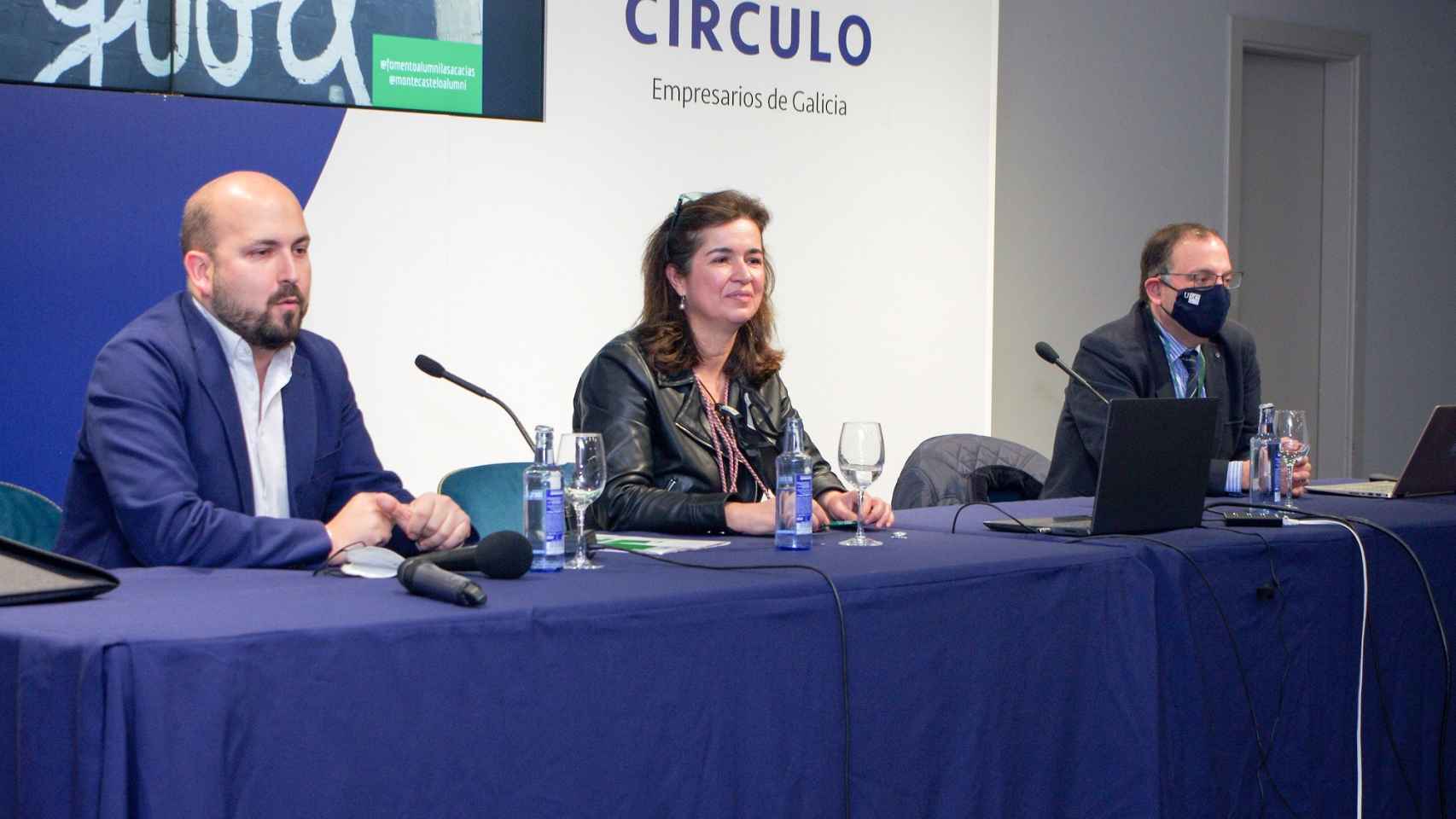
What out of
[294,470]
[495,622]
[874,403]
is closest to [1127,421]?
[495,622]

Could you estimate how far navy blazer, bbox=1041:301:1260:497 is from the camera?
3.64 m

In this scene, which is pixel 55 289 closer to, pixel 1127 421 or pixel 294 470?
pixel 294 470

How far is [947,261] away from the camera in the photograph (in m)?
4.82

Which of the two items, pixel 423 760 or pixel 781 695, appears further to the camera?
pixel 781 695

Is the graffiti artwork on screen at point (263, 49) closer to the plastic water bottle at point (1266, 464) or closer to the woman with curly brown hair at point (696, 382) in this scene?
the woman with curly brown hair at point (696, 382)

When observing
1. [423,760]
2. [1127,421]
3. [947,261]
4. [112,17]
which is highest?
[112,17]

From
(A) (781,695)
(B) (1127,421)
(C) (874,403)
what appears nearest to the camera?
(A) (781,695)

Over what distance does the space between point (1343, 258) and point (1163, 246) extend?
11.9 feet

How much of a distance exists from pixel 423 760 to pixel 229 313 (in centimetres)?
116

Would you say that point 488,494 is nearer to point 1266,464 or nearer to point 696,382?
point 696,382

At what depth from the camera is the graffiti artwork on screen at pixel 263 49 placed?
3.44m

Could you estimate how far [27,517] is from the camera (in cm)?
279

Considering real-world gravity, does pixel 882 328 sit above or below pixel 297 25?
below

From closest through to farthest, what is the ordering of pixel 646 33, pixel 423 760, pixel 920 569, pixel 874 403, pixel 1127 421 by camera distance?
pixel 423 760 < pixel 920 569 < pixel 1127 421 < pixel 646 33 < pixel 874 403
